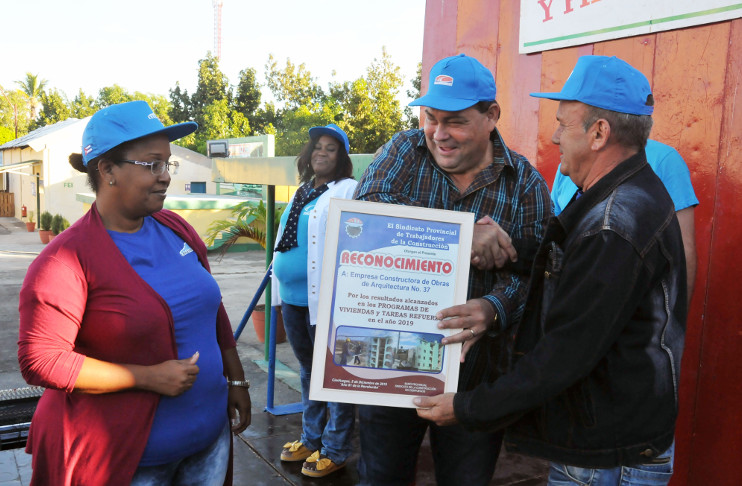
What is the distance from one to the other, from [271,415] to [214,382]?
3.21m

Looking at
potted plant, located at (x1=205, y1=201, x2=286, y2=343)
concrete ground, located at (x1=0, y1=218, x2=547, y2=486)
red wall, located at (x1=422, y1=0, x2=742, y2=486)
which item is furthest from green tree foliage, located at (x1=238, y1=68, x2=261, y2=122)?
red wall, located at (x1=422, y1=0, x2=742, y2=486)

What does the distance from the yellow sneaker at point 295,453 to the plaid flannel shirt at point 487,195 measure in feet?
8.46

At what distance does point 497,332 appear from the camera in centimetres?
183

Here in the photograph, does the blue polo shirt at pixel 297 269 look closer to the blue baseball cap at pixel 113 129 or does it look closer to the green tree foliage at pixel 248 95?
the blue baseball cap at pixel 113 129

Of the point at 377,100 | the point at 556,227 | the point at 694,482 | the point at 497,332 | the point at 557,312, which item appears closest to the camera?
the point at 557,312

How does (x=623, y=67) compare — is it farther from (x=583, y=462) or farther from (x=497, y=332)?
(x=583, y=462)

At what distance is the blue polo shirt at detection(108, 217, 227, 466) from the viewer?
1830 mm

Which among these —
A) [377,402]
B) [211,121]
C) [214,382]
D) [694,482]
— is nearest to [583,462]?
[377,402]

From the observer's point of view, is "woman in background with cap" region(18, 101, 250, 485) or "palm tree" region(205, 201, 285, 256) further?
"palm tree" region(205, 201, 285, 256)

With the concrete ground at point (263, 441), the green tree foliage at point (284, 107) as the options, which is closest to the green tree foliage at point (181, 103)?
the green tree foliage at point (284, 107)

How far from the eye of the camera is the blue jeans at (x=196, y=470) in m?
1.85

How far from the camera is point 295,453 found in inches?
162

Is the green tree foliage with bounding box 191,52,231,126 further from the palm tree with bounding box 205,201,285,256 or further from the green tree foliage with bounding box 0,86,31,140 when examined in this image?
the palm tree with bounding box 205,201,285,256

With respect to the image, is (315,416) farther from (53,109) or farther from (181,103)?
(53,109)
